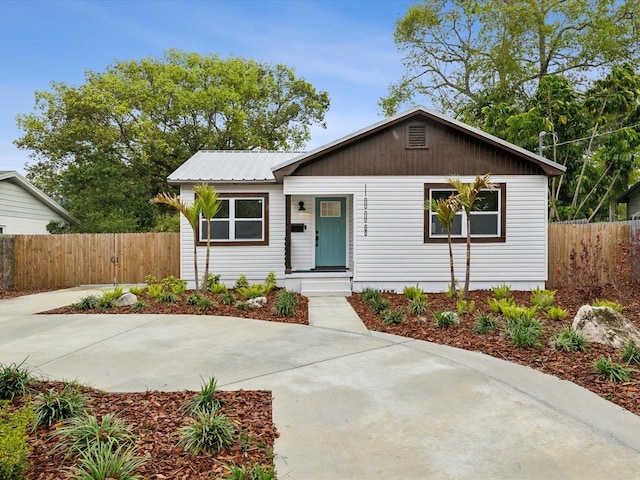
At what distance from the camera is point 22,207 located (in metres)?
16.0

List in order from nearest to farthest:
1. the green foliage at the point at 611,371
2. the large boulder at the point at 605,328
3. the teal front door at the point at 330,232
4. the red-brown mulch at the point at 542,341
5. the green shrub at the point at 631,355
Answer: the red-brown mulch at the point at 542,341 → the green foliage at the point at 611,371 → the green shrub at the point at 631,355 → the large boulder at the point at 605,328 → the teal front door at the point at 330,232

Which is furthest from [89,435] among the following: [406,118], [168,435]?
[406,118]

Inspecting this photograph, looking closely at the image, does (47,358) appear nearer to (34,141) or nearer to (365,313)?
(365,313)

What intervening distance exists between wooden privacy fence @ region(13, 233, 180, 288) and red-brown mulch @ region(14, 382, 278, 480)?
30.1 ft

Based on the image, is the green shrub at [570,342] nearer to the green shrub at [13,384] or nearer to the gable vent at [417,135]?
the green shrub at [13,384]

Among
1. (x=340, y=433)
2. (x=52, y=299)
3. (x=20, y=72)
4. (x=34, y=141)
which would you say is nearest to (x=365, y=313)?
(x=340, y=433)

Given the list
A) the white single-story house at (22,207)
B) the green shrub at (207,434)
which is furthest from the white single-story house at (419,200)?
the white single-story house at (22,207)

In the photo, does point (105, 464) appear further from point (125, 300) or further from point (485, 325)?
point (125, 300)

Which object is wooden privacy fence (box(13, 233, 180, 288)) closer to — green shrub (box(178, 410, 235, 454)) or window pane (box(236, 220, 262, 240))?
window pane (box(236, 220, 262, 240))

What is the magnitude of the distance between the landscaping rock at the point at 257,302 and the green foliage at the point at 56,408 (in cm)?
505

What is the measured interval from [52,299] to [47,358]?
5929 millimetres

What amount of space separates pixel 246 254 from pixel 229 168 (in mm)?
2779

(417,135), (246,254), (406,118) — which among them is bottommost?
(246,254)

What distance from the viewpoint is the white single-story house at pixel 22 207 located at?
1495cm
